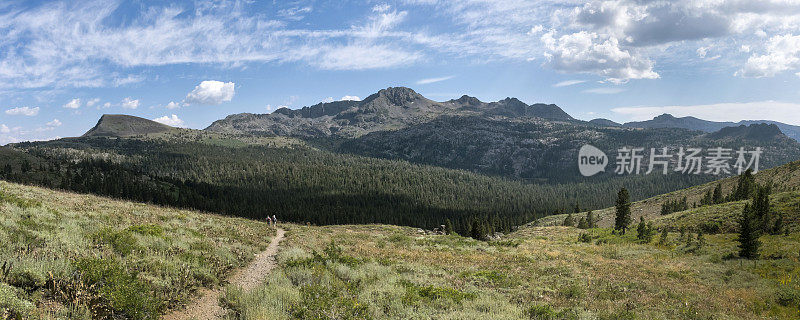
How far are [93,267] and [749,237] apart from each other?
140ft

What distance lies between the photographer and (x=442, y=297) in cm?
1286

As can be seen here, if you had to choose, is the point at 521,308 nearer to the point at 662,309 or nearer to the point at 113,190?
the point at 662,309

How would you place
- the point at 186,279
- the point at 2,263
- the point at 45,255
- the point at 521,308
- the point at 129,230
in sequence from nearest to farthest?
the point at 2,263 < the point at 45,255 < the point at 186,279 < the point at 521,308 < the point at 129,230

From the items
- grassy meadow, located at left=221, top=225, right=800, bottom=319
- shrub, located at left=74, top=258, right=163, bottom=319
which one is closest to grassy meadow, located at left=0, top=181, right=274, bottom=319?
shrub, located at left=74, top=258, right=163, bottom=319

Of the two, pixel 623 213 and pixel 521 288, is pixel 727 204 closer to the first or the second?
pixel 623 213

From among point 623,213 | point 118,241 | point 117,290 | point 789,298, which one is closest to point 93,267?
point 117,290

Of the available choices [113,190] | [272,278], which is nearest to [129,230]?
[272,278]

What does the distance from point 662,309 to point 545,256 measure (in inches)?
636

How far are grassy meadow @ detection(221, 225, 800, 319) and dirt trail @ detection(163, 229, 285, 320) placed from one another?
464 mm

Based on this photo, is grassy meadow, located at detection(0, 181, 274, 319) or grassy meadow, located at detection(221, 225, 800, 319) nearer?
grassy meadow, located at detection(0, 181, 274, 319)

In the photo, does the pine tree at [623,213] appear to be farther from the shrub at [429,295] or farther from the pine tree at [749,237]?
the shrub at [429,295]

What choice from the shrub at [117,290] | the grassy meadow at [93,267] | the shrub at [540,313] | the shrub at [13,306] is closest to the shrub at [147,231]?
the grassy meadow at [93,267]

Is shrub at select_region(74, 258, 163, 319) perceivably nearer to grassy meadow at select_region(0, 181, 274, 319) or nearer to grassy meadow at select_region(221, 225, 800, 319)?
grassy meadow at select_region(0, 181, 274, 319)

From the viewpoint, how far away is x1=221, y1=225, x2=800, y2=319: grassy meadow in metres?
10.7
